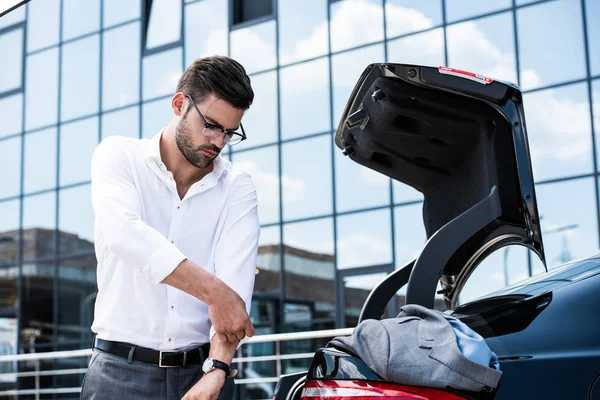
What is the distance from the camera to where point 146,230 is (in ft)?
7.59

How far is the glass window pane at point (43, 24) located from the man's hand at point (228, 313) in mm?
20754

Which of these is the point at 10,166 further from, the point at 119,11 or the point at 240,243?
the point at 240,243

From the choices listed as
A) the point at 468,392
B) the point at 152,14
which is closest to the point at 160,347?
the point at 468,392

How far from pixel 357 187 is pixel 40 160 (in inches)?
365

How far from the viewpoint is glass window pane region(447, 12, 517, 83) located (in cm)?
1508

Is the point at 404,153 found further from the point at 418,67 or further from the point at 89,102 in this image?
the point at 89,102

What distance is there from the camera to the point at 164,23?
19812mm

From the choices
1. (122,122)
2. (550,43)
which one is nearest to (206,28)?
(122,122)

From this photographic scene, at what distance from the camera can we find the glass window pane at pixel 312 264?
53.4 ft

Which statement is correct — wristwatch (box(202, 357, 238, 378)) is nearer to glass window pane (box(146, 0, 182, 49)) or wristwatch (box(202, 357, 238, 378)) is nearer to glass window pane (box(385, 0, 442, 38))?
glass window pane (box(385, 0, 442, 38))

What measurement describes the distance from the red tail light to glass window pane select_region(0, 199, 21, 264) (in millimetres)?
20854

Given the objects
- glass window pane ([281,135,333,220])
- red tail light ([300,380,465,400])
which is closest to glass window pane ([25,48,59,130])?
glass window pane ([281,135,333,220])

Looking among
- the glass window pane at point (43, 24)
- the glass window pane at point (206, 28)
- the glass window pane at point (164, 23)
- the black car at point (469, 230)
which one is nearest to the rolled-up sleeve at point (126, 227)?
the black car at point (469, 230)

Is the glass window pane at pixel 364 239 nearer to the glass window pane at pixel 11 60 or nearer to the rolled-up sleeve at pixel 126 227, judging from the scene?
the glass window pane at pixel 11 60
